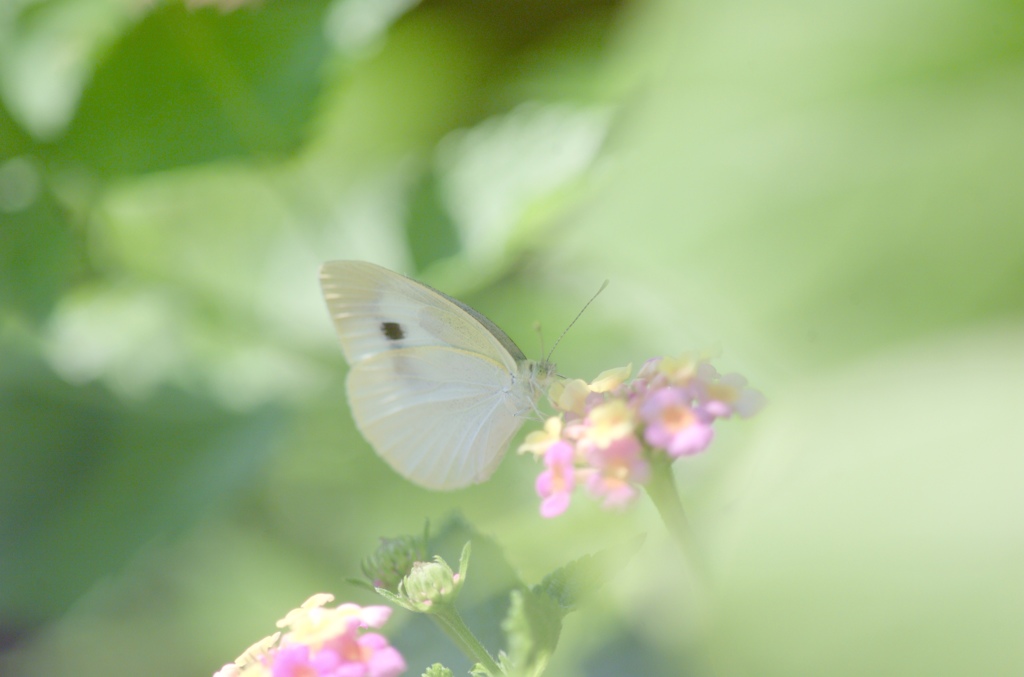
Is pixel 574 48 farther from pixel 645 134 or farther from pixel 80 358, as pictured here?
pixel 80 358

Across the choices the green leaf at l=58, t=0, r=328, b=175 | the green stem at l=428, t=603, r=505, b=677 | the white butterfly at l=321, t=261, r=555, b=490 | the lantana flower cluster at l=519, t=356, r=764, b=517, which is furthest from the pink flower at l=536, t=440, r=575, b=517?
the green leaf at l=58, t=0, r=328, b=175

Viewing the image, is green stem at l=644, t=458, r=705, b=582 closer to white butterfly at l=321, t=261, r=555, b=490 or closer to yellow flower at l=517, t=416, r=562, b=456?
yellow flower at l=517, t=416, r=562, b=456

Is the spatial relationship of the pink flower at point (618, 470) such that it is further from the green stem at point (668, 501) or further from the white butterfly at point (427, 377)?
the white butterfly at point (427, 377)

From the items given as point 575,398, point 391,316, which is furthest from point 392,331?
point 575,398

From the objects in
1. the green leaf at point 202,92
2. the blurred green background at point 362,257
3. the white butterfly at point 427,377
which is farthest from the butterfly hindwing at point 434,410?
the green leaf at point 202,92

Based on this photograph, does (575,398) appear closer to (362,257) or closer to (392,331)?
(392,331)
